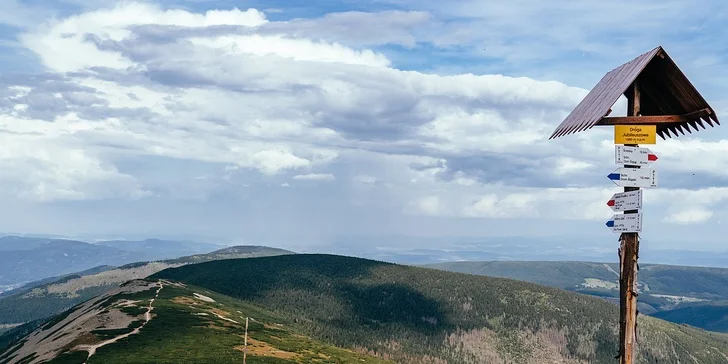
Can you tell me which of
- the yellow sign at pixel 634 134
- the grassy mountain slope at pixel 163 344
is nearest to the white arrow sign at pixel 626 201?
the yellow sign at pixel 634 134

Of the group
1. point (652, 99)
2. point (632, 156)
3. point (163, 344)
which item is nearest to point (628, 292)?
point (632, 156)

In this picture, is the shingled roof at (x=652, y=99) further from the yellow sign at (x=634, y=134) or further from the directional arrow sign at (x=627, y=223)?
the directional arrow sign at (x=627, y=223)

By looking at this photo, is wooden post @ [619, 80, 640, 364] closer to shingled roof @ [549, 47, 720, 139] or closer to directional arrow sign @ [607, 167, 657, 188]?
directional arrow sign @ [607, 167, 657, 188]

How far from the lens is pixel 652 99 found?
1268 inches

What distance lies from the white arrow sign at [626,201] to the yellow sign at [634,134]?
2.67m

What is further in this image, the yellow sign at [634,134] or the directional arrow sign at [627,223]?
the yellow sign at [634,134]

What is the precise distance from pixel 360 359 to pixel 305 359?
1267 inches

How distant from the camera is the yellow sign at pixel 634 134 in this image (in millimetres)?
28766

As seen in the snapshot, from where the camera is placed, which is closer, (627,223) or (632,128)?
(627,223)

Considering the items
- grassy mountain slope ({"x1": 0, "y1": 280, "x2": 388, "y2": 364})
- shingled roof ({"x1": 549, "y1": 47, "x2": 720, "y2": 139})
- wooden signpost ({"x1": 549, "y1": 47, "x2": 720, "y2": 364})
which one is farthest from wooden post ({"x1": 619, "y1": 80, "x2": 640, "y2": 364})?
grassy mountain slope ({"x1": 0, "y1": 280, "x2": 388, "y2": 364})

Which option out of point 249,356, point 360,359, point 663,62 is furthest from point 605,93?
point 360,359

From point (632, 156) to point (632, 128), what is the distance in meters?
1.66

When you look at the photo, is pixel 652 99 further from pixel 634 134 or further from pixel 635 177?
pixel 635 177

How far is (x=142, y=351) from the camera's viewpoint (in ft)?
462
